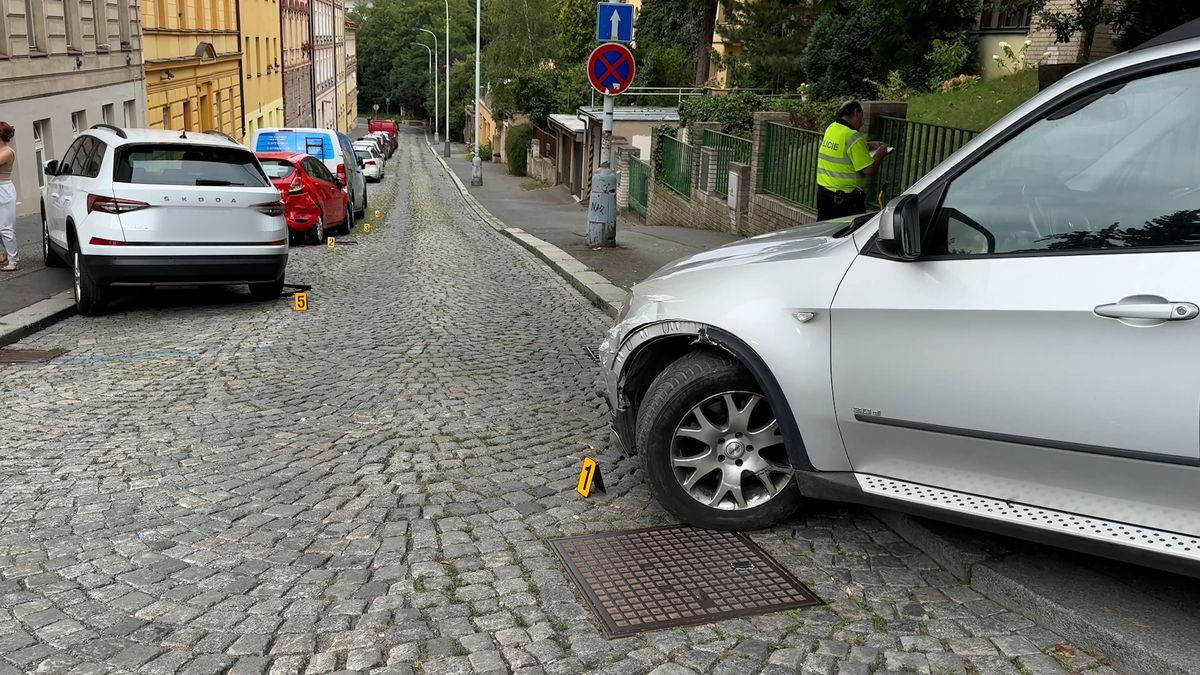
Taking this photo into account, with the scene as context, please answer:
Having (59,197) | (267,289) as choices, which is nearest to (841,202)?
(267,289)

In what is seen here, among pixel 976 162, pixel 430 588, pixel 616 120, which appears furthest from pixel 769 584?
pixel 616 120

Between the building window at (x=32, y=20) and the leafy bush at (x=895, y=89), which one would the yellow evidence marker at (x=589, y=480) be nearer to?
the building window at (x=32, y=20)

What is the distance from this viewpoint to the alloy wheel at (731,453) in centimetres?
436

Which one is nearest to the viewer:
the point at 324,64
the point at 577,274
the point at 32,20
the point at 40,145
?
the point at 577,274

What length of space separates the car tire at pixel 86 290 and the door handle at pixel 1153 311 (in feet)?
28.1

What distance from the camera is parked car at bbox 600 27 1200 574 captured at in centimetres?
326

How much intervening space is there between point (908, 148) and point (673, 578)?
7.98 m

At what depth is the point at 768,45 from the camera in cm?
3859

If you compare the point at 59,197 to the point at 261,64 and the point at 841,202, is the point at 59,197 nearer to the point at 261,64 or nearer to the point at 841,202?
the point at 841,202

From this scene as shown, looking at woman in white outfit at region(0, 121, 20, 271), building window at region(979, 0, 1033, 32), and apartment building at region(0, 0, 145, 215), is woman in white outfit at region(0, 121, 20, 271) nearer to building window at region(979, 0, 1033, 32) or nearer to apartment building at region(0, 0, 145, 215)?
apartment building at region(0, 0, 145, 215)

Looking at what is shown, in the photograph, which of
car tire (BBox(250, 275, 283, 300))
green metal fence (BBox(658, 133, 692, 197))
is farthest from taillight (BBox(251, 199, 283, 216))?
green metal fence (BBox(658, 133, 692, 197))

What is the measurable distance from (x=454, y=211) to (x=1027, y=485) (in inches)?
1061

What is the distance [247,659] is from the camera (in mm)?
3422

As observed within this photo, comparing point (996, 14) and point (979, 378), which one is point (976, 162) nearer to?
point (979, 378)
